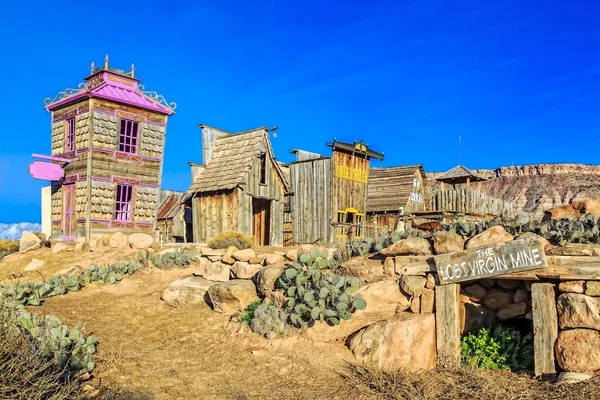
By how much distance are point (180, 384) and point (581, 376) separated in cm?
557

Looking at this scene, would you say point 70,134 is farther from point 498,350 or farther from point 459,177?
point 459,177

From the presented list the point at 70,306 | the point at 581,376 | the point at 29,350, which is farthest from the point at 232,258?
the point at 581,376

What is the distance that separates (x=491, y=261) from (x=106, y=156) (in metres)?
14.4

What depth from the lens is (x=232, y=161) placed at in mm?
21234

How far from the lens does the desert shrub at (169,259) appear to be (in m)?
14.3

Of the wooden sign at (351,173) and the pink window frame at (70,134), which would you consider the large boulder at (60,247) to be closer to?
the pink window frame at (70,134)

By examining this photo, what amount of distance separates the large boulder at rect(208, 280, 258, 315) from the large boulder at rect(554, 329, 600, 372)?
220 inches

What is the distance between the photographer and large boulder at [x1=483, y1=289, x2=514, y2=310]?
8.94 m

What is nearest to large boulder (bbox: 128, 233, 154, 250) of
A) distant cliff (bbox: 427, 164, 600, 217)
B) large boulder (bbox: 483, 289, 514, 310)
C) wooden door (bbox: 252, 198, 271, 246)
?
wooden door (bbox: 252, 198, 271, 246)

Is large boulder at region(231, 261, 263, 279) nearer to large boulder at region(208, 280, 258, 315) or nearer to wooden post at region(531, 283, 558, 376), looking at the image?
large boulder at region(208, 280, 258, 315)

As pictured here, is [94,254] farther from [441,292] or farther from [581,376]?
[581,376]

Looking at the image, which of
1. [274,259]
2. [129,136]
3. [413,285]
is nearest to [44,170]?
[129,136]

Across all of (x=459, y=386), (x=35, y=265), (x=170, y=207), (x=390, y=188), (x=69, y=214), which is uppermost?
(x=390, y=188)

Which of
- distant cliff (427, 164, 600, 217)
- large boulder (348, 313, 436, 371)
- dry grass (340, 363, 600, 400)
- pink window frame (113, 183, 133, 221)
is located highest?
distant cliff (427, 164, 600, 217)
